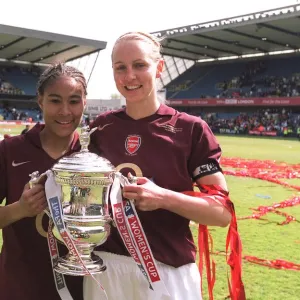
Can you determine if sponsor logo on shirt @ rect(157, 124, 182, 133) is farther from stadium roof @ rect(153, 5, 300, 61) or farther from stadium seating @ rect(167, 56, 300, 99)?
stadium seating @ rect(167, 56, 300, 99)

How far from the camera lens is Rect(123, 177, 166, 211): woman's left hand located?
1619 mm

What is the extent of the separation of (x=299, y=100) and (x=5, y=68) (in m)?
31.1

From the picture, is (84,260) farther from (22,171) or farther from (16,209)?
(22,171)

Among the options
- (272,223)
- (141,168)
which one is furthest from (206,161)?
(272,223)

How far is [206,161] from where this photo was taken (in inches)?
75.3

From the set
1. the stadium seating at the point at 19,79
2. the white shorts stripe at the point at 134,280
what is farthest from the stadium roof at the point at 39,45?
the white shorts stripe at the point at 134,280

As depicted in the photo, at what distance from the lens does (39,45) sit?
40.4 metres

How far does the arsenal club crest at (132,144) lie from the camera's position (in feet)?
6.33

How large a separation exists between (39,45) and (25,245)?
134 ft

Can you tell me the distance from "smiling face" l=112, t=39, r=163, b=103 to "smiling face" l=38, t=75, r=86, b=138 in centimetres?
21

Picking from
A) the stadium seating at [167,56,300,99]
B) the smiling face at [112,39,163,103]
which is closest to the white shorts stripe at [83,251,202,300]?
the smiling face at [112,39,163,103]

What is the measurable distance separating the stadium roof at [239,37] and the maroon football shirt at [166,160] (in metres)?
24.7

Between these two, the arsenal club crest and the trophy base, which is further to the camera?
the arsenal club crest

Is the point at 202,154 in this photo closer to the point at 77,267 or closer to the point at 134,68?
the point at 134,68
